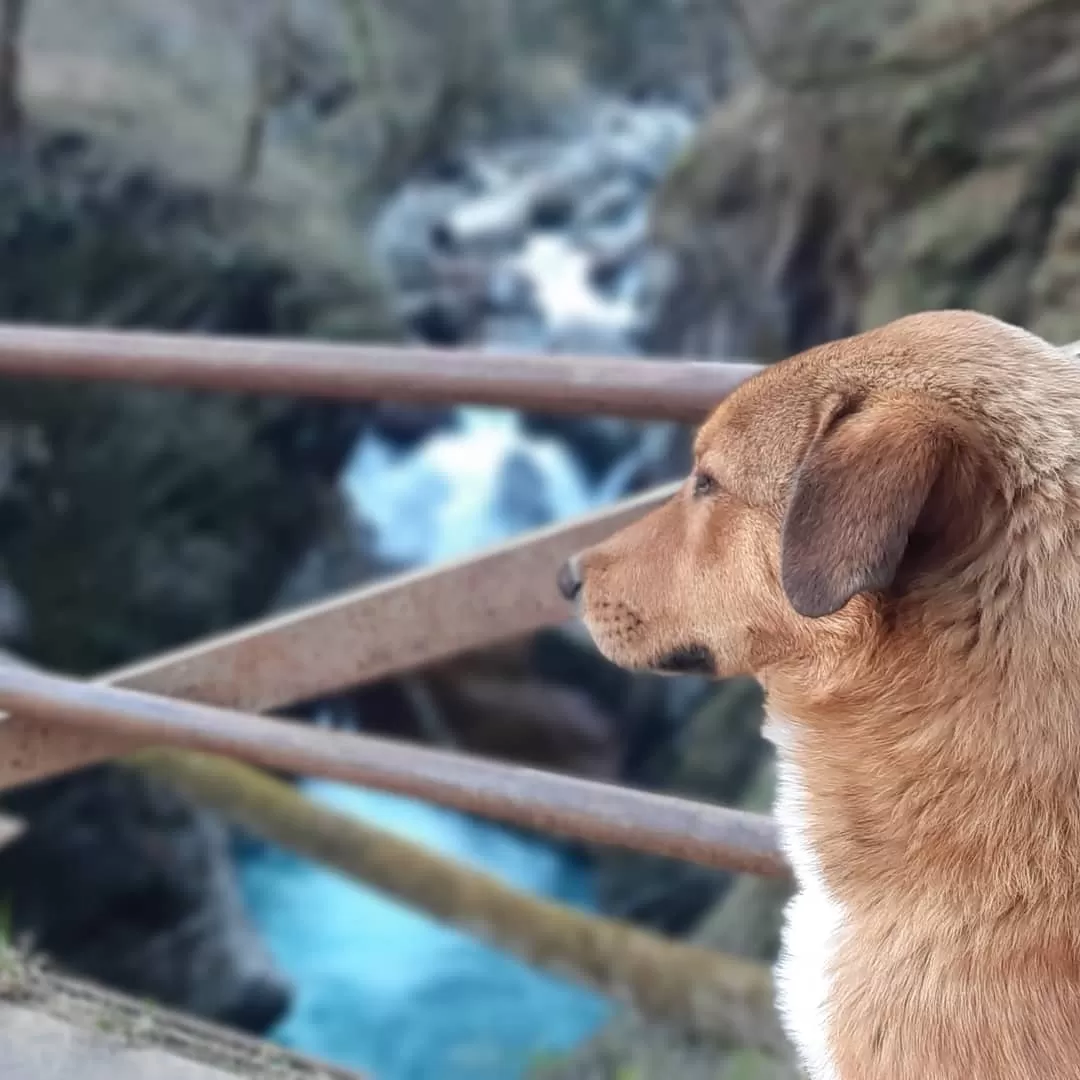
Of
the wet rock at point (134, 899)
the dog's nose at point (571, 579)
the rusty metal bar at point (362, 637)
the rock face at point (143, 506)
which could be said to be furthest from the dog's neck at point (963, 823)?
the rock face at point (143, 506)

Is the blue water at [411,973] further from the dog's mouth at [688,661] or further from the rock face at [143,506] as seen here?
the dog's mouth at [688,661]

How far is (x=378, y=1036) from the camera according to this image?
8.25m

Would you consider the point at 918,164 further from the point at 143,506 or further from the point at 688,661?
the point at 143,506

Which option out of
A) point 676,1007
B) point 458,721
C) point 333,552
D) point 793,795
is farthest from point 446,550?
point 793,795

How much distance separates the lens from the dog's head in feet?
4.20

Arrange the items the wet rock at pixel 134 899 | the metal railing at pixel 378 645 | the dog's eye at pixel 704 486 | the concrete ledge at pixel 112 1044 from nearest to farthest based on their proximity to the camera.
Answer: the dog's eye at pixel 704 486, the metal railing at pixel 378 645, the concrete ledge at pixel 112 1044, the wet rock at pixel 134 899

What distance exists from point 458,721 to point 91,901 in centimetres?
355

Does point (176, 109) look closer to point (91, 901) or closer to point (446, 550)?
point (446, 550)

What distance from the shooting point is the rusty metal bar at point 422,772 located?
175cm

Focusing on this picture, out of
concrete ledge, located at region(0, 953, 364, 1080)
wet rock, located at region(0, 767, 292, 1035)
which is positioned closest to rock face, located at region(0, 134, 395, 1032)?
wet rock, located at region(0, 767, 292, 1035)

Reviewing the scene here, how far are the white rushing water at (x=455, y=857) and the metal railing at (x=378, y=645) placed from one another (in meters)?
2.52

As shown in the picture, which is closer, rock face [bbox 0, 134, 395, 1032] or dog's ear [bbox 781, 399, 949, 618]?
dog's ear [bbox 781, 399, 949, 618]

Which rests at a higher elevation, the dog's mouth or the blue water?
the dog's mouth

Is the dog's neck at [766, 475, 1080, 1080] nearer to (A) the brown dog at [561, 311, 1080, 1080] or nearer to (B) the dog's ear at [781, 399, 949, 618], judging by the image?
(A) the brown dog at [561, 311, 1080, 1080]
